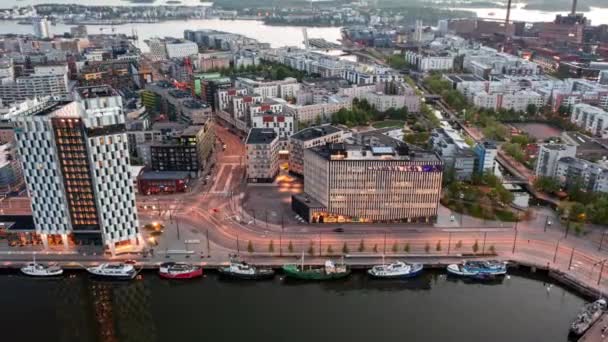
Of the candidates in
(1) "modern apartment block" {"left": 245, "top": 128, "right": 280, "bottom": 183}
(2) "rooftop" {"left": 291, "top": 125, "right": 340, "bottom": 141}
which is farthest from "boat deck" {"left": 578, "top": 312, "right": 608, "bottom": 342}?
(1) "modern apartment block" {"left": 245, "top": 128, "right": 280, "bottom": 183}

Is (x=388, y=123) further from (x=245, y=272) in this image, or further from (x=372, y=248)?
(x=245, y=272)

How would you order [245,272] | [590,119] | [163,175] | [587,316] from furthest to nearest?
[590,119]
[163,175]
[245,272]
[587,316]

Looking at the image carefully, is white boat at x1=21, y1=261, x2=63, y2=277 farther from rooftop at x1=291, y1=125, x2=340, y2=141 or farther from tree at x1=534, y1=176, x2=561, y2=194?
tree at x1=534, y1=176, x2=561, y2=194

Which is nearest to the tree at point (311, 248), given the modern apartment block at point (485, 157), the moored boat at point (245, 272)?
the moored boat at point (245, 272)

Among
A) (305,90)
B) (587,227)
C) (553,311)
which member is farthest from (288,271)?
(305,90)

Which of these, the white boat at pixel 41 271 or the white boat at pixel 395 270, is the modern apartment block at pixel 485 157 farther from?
the white boat at pixel 41 271

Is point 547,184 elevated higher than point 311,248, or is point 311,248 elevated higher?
point 547,184

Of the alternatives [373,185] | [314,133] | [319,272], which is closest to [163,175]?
[314,133]
